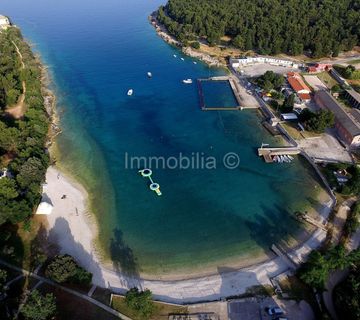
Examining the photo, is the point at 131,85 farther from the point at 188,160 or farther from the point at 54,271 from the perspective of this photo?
the point at 54,271

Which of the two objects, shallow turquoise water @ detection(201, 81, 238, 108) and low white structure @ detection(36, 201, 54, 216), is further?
shallow turquoise water @ detection(201, 81, 238, 108)

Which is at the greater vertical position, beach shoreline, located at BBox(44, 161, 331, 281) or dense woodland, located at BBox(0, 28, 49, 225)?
dense woodland, located at BBox(0, 28, 49, 225)

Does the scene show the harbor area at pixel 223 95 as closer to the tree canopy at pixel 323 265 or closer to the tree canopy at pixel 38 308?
the tree canopy at pixel 323 265

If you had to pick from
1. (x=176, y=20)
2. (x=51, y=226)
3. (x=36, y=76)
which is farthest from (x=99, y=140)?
(x=176, y=20)

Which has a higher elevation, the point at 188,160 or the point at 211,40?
the point at 211,40

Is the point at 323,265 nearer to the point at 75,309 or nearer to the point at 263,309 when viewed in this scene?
the point at 263,309

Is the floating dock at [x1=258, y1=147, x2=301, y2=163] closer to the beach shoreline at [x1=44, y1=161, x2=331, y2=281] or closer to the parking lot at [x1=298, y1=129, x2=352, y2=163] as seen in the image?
the parking lot at [x1=298, y1=129, x2=352, y2=163]

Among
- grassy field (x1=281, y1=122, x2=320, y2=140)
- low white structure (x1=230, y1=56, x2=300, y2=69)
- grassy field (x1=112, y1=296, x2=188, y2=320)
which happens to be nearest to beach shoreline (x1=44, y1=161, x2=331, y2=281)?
grassy field (x1=112, y1=296, x2=188, y2=320)

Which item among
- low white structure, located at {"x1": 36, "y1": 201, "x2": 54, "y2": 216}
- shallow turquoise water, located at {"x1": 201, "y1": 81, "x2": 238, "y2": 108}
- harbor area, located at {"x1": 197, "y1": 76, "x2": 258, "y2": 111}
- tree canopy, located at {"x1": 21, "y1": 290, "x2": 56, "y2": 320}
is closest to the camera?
tree canopy, located at {"x1": 21, "y1": 290, "x2": 56, "y2": 320}
